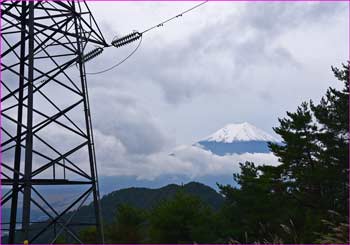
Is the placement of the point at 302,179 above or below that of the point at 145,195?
below

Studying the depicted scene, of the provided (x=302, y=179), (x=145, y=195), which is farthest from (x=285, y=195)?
(x=145, y=195)

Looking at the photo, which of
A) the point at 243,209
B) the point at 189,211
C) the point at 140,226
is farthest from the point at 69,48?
the point at 140,226

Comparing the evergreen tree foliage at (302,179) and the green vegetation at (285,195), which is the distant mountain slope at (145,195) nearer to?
the green vegetation at (285,195)

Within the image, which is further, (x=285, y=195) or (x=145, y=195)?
(x=145, y=195)

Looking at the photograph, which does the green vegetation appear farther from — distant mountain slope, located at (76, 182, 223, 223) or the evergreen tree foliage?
distant mountain slope, located at (76, 182, 223, 223)

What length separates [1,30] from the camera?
11836mm

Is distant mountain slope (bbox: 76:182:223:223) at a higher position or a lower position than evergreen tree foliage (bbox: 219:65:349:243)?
higher

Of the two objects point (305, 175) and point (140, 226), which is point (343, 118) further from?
point (140, 226)

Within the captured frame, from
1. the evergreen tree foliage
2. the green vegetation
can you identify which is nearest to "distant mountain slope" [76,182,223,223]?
the green vegetation

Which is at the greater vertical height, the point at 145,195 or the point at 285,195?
the point at 145,195

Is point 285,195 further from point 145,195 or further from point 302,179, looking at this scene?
point 145,195

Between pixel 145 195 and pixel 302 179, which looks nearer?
pixel 302 179

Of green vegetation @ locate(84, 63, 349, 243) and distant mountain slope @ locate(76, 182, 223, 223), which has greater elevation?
distant mountain slope @ locate(76, 182, 223, 223)

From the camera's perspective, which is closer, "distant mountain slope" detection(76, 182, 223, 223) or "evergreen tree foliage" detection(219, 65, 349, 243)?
"evergreen tree foliage" detection(219, 65, 349, 243)
